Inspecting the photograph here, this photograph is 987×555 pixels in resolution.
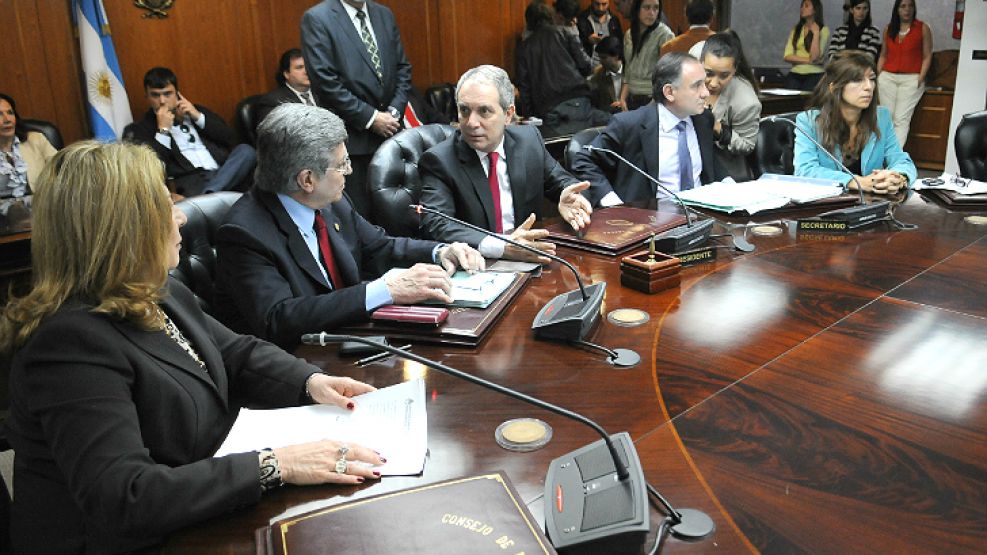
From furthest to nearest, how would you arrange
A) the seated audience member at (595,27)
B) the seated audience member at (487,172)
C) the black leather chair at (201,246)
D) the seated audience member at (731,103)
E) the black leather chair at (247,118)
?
the seated audience member at (595,27)
the black leather chair at (247,118)
the seated audience member at (731,103)
the seated audience member at (487,172)
the black leather chair at (201,246)

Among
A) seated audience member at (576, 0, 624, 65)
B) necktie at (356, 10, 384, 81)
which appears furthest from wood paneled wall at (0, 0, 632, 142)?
necktie at (356, 10, 384, 81)

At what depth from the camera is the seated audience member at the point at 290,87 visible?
5.07m

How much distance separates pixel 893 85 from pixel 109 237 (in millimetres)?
7261

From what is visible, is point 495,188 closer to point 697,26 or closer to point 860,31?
point 697,26

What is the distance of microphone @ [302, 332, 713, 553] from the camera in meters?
0.89

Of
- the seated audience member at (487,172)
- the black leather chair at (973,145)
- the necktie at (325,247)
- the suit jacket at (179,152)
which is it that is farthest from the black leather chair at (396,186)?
the black leather chair at (973,145)

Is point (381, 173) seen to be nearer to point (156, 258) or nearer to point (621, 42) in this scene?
point (156, 258)

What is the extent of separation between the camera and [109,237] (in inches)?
45.6

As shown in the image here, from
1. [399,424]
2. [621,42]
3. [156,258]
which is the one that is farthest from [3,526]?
[621,42]

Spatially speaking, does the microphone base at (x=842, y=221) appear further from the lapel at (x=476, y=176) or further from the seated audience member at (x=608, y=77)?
the seated audience member at (x=608, y=77)

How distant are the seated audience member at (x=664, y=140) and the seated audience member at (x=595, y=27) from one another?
3.56 meters

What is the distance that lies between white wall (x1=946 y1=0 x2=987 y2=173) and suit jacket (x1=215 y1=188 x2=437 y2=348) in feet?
19.7

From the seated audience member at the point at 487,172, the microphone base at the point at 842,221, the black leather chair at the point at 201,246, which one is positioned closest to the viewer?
the black leather chair at the point at 201,246

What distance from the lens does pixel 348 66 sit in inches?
144
